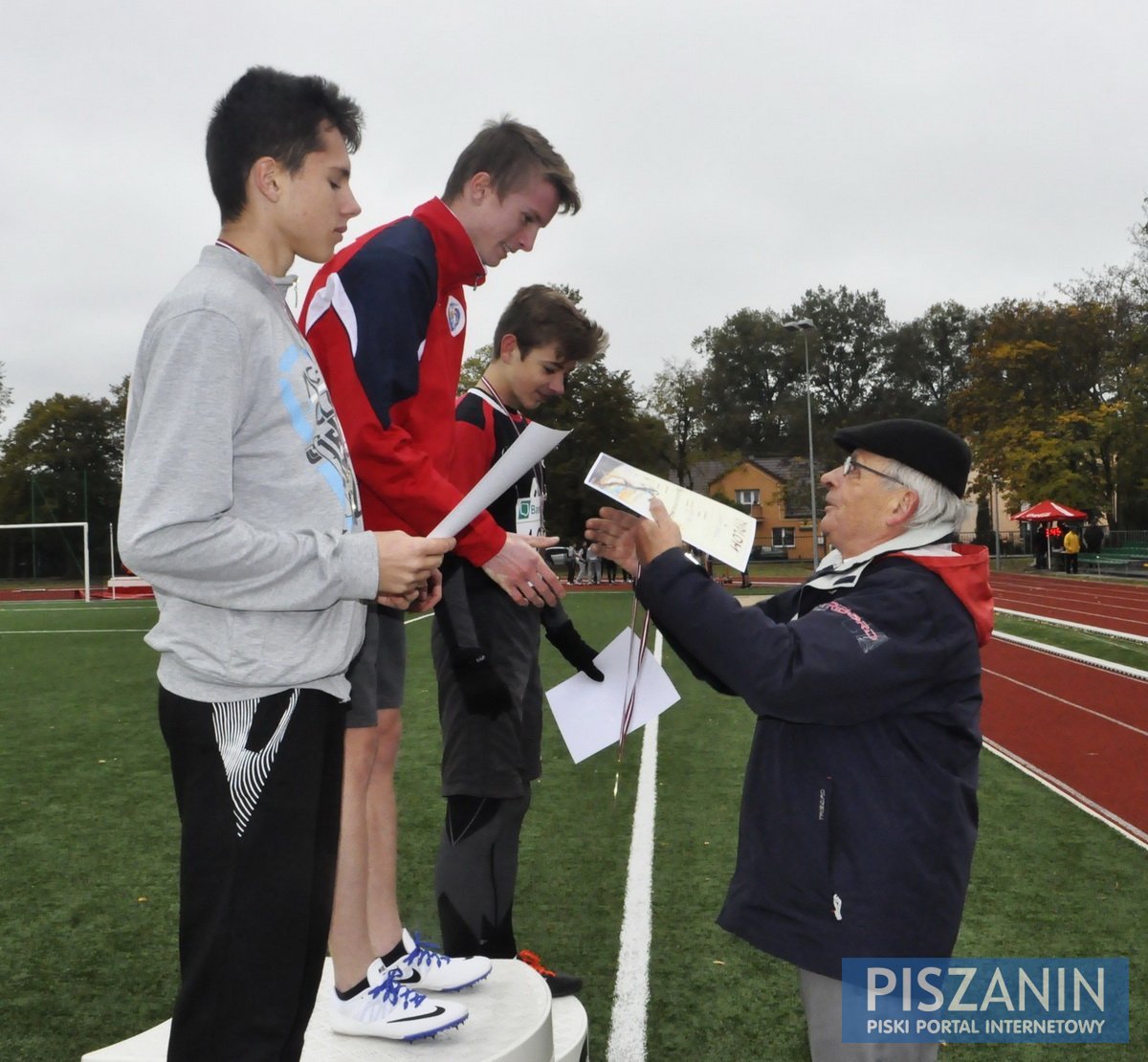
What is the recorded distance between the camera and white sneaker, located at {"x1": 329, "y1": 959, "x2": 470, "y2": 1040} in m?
2.47

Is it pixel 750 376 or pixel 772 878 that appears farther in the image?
pixel 750 376

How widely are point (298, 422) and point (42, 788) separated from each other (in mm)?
6109

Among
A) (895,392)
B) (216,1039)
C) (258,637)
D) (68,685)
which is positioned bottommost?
(68,685)

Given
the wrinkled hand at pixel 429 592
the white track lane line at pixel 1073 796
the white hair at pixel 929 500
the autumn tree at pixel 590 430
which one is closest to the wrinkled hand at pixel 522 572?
the wrinkled hand at pixel 429 592

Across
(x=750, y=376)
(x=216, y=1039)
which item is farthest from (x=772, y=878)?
(x=750, y=376)

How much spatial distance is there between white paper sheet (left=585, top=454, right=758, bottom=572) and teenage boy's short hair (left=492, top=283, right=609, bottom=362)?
879 mm

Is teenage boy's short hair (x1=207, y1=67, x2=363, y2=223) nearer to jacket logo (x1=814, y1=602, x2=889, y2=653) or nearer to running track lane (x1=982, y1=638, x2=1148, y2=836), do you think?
jacket logo (x1=814, y1=602, x2=889, y2=653)

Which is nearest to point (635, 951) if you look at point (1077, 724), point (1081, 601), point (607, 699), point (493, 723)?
point (493, 723)

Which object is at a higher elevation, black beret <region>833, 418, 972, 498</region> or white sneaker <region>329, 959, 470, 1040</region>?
black beret <region>833, 418, 972, 498</region>

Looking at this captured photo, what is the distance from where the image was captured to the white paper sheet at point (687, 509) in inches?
91.2

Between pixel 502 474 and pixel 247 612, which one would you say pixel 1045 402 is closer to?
pixel 502 474

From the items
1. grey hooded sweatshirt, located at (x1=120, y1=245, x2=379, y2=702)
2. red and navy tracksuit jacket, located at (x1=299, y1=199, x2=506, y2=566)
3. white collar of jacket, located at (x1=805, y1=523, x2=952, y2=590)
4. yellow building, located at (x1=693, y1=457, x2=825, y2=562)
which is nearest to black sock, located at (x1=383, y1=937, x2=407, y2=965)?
red and navy tracksuit jacket, located at (x1=299, y1=199, x2=506, y2=566)

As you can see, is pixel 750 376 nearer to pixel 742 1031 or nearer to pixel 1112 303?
pixel 1112 303

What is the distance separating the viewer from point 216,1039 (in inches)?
66.5
